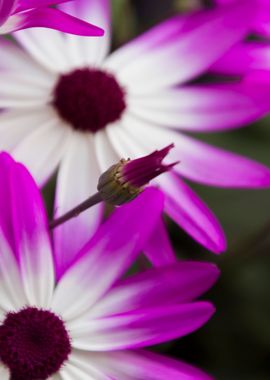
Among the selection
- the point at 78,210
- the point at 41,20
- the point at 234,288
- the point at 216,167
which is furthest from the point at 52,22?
the point at 234,288

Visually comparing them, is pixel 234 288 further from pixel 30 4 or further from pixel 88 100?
pixel 30 4

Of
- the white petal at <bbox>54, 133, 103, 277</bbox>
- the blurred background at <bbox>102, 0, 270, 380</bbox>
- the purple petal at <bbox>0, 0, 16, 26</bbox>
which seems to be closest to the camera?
the purple petal at <bbox>0, 0, 16, 26</bbox>

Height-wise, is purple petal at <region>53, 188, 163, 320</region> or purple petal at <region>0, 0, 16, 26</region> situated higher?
purple petal at <region>0, 0, 16, 26</region>

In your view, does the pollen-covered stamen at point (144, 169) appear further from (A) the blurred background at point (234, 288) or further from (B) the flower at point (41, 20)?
(A) the blurred background at point (234, 288)

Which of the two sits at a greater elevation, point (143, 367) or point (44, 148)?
point (44, 148)

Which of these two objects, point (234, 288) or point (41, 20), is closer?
point (41, 20)

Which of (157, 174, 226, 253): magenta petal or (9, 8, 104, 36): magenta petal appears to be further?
(157, 174, 226, 253): magenta petal

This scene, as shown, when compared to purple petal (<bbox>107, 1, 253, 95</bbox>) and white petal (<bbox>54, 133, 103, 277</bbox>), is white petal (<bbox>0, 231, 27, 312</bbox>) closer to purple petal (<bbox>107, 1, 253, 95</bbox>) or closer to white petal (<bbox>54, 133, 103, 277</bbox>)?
white petal (<bbox>54, 133, 103, 277</bbox>)

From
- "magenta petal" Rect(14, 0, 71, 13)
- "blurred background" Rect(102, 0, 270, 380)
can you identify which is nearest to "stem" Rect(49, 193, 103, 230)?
"magenta petal" Rect(14, 0, 71, 13)
